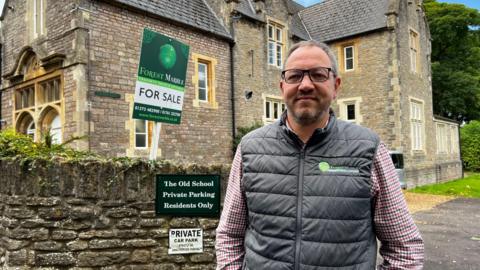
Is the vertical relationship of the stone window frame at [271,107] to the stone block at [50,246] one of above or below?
above

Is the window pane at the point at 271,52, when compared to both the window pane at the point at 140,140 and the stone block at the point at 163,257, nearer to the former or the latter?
the window pane at the point at 140,140

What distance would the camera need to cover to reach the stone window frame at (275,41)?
16.0m

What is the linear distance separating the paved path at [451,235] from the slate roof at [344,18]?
922 cm

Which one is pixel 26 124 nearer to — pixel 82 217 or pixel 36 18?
pixel 36 18

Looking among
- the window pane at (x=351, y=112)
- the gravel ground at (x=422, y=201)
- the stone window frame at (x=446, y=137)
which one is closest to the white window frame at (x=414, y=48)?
the window pane at (x=351, y=112)

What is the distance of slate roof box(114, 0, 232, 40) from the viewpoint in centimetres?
1146

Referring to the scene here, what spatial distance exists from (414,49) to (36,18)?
685 inches

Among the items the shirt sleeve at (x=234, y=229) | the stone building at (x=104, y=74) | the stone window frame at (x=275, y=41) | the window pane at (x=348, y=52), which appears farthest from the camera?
the window pane at (x=348, y=52)

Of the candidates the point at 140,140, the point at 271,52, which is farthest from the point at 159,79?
the point at 271,52

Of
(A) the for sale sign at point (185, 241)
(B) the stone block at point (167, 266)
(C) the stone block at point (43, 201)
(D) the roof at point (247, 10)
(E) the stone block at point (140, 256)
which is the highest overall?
Result: (D) the roof at point (247, 10)

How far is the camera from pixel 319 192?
1783 mm

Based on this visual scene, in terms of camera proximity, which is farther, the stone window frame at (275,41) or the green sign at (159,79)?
the stone window frame at (275,41)

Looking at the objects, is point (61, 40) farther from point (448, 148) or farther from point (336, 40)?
point (448, 148)

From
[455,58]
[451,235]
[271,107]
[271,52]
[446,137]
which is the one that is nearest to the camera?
[451,235]
